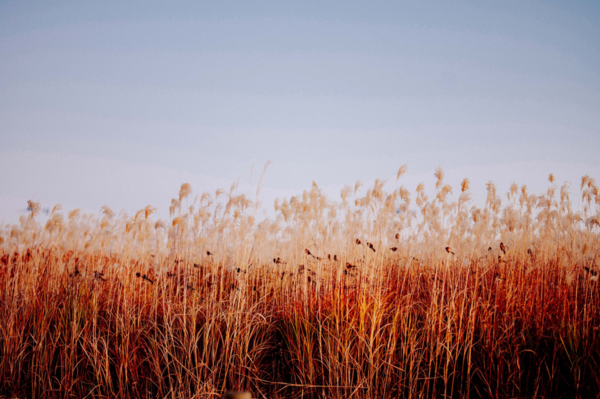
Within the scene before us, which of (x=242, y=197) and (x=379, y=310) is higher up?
(x=242, y=197)

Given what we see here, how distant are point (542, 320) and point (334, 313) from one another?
6.45ft

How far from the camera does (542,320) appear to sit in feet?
10.1

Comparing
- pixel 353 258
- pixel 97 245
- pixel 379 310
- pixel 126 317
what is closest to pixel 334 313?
pixel 379 310

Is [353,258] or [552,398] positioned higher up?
[353,258]

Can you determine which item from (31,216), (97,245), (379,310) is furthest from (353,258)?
(31,216)

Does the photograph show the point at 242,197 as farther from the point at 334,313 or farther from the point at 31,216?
the point at 31,216

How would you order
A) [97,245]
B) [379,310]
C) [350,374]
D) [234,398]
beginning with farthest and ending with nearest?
[97,245] → [379,310] → [350,374] → [234,398]

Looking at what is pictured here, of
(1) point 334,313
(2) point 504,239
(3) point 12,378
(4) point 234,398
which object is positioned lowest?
(3) point 12,378

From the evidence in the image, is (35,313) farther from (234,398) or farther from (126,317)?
(234,398)

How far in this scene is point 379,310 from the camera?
3.04 m

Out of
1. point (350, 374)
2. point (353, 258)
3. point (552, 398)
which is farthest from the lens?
point (353, 258)

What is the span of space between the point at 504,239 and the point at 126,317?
22.2 feet

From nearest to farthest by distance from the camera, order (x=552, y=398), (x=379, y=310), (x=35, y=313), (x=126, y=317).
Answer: (x=552, y=398) < (x=379, y=310) < (x=126, y=317) < (x=35, y=313)

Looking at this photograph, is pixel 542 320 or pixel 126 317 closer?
pixel 542 320
